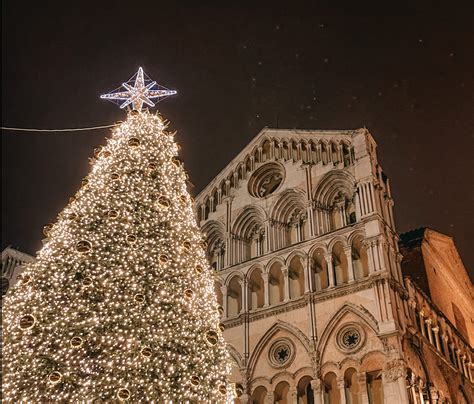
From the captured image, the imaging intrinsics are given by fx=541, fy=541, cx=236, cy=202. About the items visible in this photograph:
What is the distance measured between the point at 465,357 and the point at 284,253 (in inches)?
470

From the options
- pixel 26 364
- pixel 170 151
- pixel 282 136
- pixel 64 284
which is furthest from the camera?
pixel 282 136

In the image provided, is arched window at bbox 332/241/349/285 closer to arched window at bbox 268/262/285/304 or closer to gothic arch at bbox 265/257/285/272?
gothic arch at bbox 265/257/285/272

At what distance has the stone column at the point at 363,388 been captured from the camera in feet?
57.9

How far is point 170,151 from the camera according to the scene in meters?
14.6

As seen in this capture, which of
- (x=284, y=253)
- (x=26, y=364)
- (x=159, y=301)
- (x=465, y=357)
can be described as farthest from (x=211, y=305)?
(x=465, y=357)

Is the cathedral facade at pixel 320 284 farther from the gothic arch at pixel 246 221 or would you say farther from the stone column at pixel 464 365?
the stone column at pixel 464 365

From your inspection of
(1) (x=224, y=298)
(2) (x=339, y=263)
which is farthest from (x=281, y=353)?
(2) (x=339, y=263)

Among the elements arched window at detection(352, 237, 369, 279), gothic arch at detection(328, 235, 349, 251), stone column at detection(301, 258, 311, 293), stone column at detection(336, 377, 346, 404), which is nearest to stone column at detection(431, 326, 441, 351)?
arched window at detection(352, 237, 369, 279)

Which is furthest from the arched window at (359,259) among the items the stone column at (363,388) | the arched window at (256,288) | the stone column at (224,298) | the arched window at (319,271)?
the stone column at (224,298)

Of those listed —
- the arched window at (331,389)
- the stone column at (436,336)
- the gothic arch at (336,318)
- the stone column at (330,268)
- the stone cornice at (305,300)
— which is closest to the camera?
the arched window at (331,389)

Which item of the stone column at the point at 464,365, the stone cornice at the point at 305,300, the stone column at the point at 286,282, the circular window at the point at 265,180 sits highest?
the circular window at the point at 265,180

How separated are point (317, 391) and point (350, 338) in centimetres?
215

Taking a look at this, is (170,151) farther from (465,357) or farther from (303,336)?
(465,357)

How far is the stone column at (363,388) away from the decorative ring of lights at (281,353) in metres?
2.82
